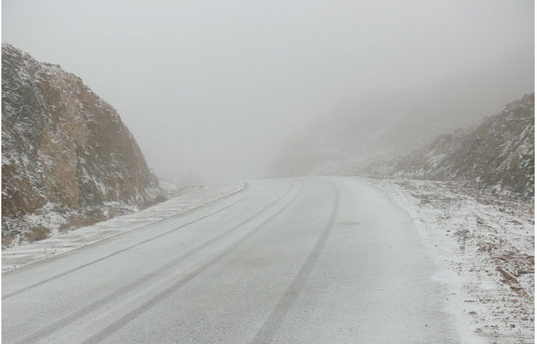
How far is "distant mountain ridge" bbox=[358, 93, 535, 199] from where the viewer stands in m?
14.5

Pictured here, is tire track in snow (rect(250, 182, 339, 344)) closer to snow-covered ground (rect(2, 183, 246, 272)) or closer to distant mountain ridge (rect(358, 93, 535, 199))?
snow-covered ground (rect(2, 183, 246, 272))

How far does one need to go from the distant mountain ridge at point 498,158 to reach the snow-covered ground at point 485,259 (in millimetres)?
2395

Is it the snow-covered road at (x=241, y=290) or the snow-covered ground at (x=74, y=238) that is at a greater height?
the snow-covered ground at (x=74, y=238)

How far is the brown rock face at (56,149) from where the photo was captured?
12362 millimetres

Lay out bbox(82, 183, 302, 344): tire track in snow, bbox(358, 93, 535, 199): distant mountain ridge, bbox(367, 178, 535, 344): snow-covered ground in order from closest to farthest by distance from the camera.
→ bbox(367, 178, 535, 344): snow-covered ground < bbox(82, 183, 302, 344): tire track in snow < bbox(358, 93, 535, 199): distant mountain ridge

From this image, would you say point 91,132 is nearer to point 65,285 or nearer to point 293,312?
point 65,285

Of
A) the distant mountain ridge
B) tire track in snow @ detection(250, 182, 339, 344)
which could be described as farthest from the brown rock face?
the distant mountain ridge

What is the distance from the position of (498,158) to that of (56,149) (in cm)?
1919

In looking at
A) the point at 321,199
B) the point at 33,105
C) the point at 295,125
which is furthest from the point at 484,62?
the point at 33,105

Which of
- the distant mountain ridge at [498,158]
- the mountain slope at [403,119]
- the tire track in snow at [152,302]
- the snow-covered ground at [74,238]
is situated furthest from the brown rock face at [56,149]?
the mountain slope at [403,119]

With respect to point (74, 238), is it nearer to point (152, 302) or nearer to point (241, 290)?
point (152, 302)

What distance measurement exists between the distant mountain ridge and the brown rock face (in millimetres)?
16150

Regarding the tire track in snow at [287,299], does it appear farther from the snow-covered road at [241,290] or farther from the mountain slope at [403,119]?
the mountain slope at [403,119]

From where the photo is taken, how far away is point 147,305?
524 cm
